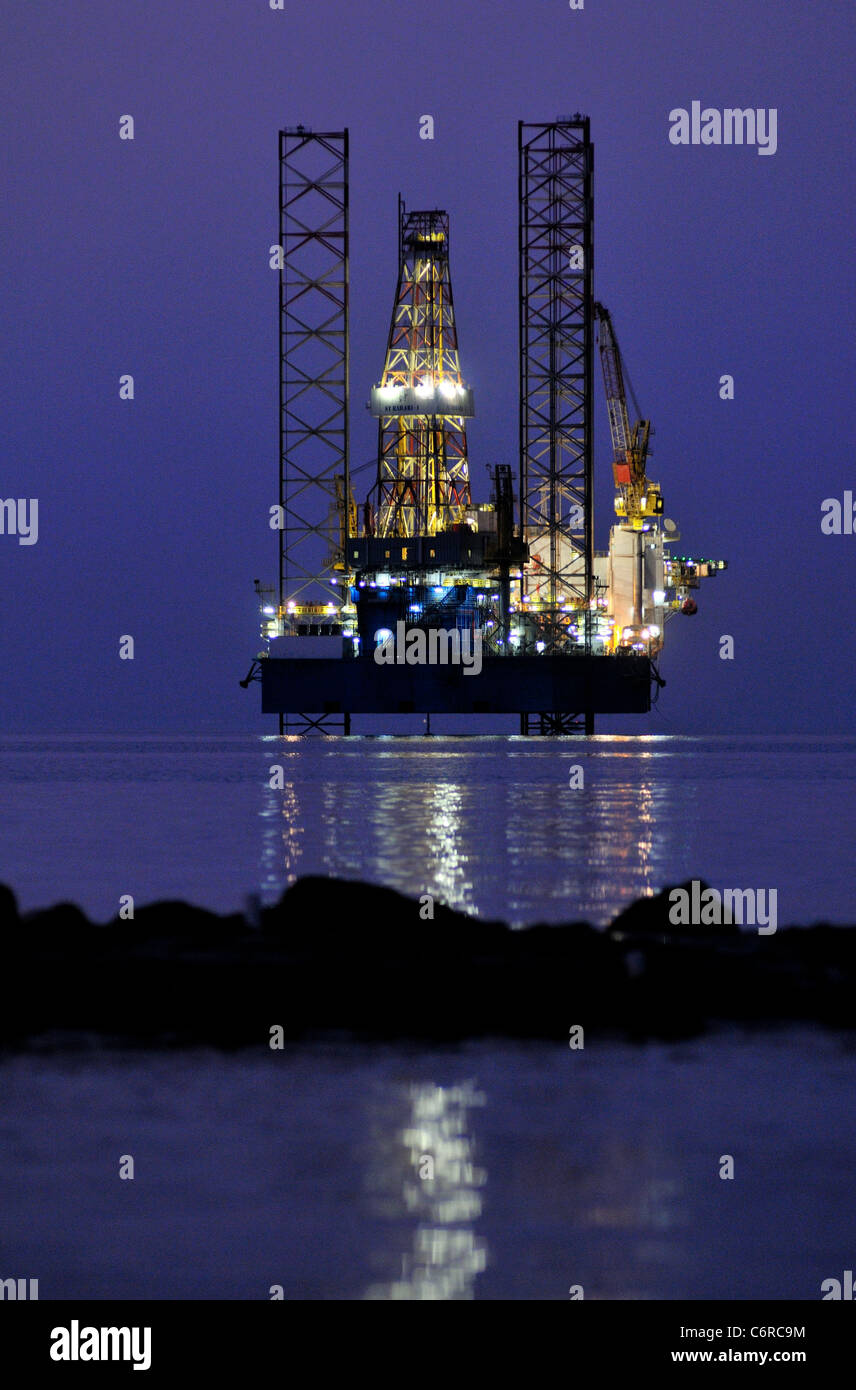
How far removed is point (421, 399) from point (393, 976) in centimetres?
11308

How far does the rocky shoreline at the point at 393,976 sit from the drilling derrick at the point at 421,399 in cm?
10677

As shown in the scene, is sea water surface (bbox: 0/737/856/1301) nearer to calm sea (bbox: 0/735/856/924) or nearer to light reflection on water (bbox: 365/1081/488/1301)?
light reflection on water (bbox: 365/1081/488/1301)

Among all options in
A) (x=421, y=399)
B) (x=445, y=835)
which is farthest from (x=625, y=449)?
(x=445, y=835)

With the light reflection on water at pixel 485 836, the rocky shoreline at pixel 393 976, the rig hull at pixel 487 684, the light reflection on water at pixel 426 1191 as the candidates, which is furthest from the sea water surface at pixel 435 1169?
the rig hull at pixel 487 684

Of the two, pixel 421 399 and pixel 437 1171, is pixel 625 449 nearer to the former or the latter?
pixel 421 399

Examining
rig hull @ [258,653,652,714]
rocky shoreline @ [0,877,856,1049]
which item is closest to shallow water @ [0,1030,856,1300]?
rocky shoreline @ [0,877,856,1049]

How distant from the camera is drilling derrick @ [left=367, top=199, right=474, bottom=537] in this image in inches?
5049

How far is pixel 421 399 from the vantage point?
12862cm

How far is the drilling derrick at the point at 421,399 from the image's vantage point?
128250mm

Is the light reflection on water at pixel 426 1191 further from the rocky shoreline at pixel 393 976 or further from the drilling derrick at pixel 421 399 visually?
the drilling derrick at pixel 421 399

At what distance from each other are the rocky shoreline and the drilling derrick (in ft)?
350

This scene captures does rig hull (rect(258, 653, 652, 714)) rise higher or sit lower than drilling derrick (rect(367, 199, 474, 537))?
lower
